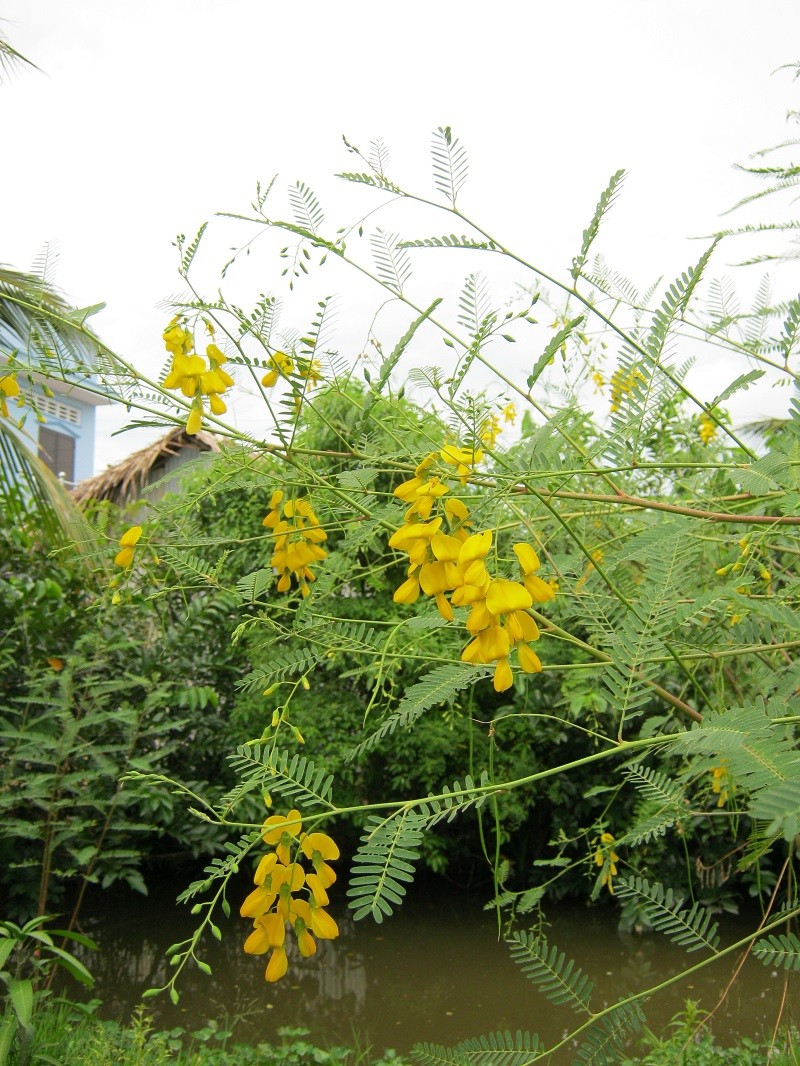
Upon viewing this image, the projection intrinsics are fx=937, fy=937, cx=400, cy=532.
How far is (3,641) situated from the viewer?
3.51 m

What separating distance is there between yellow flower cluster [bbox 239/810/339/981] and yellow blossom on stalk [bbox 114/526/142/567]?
0.47 m

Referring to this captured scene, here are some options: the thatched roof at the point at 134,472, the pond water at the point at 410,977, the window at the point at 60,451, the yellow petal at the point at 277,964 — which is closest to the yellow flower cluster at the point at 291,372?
the yellow petal at the point at 277,964

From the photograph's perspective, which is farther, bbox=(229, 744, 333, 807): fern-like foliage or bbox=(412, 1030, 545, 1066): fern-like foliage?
bbox=(412, 1030, 545, 1066): fern-like foliage

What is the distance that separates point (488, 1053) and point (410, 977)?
2.61 m

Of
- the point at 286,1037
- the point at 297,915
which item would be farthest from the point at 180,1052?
the point at 297,915

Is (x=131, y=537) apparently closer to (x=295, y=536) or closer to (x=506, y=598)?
(x=295, y=536)

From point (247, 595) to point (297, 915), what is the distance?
0.45 metres

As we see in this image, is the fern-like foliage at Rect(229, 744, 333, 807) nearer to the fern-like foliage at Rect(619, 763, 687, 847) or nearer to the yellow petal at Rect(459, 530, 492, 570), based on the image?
the yellow petal at Rect(459, 530, 492, 570)

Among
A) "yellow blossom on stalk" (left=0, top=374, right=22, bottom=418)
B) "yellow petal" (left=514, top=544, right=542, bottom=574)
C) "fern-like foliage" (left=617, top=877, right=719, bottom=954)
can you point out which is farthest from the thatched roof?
"yellow petal" (left=514, top=544, right=542, bottom=574)

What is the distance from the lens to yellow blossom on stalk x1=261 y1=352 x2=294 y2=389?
3.42 feet

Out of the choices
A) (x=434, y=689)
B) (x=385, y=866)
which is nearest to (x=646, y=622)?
(x=434, y=689)

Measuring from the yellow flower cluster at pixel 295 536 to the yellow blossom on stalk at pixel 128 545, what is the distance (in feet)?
0.51

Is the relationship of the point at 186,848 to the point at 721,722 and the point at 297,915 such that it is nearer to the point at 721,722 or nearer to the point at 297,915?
the point at 297,915

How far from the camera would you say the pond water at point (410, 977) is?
9.70ft
